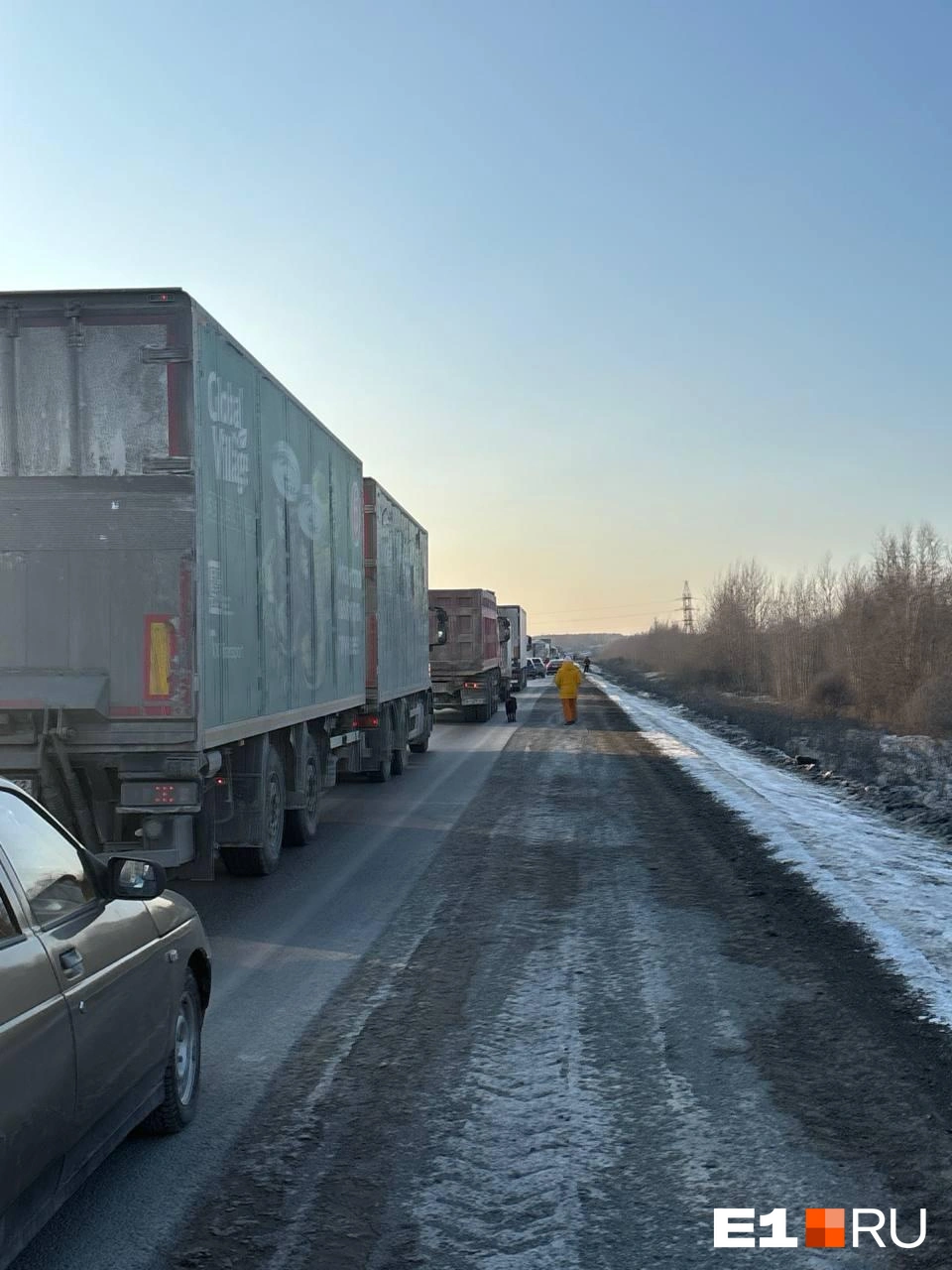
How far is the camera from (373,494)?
55.1ft

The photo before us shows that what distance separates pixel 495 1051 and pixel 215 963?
2495 millimetres

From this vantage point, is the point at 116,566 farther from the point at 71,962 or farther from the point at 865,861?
the point at 865,861

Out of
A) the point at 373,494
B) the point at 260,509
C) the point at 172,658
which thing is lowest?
the point at 172,658

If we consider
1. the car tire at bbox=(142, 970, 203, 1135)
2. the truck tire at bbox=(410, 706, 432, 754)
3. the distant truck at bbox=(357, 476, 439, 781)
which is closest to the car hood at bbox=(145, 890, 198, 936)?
the car tire at bbox=(142, 970, 203, 1135)

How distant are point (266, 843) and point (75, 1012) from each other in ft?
22.5

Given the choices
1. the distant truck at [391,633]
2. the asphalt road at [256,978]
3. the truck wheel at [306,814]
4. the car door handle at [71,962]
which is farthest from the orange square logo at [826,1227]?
the distant truck at [391,633]

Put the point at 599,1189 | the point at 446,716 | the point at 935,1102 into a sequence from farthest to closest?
the point at 446,716 < the point at 935,1102 < the point at 599,1189

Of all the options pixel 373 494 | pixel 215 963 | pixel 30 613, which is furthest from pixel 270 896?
pixel 373 494

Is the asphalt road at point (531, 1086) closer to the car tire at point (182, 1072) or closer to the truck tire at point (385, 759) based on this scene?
the car tire at point (182, 1072)

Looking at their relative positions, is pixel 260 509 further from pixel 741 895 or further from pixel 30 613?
pixel 741 895

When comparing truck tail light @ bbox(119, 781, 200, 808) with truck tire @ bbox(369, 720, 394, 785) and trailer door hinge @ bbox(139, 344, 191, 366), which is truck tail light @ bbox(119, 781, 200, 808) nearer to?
trailer door hinge @ bbox(139, 344, 191, 366)

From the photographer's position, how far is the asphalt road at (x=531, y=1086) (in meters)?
3.83

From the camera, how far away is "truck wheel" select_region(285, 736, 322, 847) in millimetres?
11852

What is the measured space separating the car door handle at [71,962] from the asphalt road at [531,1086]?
918 mm
